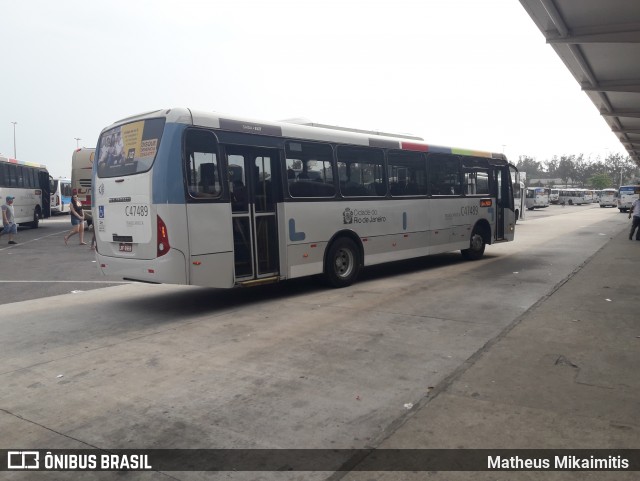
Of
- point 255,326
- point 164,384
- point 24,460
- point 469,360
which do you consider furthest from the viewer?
point 255,326

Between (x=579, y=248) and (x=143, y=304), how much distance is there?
13822mm

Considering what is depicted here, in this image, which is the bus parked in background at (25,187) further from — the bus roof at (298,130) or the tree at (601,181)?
the tree at (601,181)

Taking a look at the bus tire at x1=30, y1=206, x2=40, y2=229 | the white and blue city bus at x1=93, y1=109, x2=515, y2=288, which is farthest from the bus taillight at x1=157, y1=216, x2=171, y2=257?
the bus tire at x1=30, y1=206, x2=40, y2=229

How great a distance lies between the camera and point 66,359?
586 centimetres

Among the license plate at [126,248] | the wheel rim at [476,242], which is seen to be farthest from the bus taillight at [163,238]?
the wheel rim at [476,242]

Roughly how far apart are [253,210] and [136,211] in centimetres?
186

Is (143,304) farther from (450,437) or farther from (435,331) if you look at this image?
(450,437)

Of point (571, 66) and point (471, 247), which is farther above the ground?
point (571, 66)

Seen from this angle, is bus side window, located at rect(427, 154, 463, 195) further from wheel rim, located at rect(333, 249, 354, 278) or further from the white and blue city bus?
wheel rim, located at rect(333, 249, 354, 278)

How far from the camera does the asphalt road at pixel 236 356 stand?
404 cm

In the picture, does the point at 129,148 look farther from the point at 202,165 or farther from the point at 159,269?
the point at 159,269

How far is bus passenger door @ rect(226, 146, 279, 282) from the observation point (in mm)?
8281

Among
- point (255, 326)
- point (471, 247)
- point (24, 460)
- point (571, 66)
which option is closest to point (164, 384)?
point (24, 460)

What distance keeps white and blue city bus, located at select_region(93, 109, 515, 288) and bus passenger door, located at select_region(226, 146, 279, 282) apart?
2 centimetres
